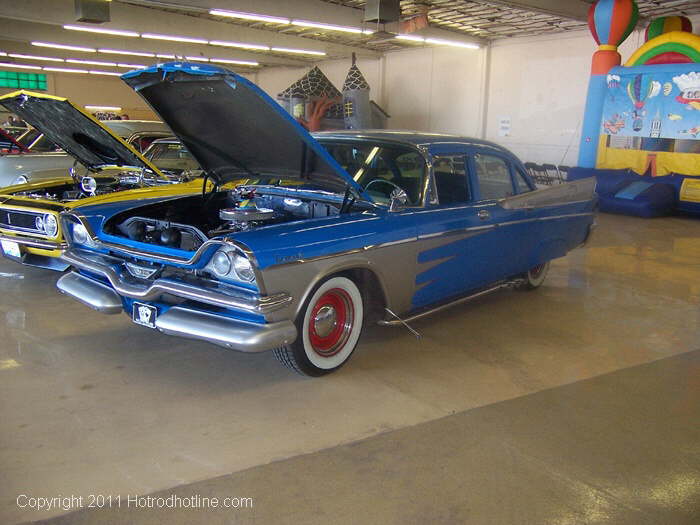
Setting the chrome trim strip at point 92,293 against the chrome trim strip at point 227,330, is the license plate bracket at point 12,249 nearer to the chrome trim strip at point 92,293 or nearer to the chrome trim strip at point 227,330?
the chrome trim strip at point 92,293

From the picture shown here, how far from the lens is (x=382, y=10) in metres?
11.7

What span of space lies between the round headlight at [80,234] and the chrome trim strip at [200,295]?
51 centimetres

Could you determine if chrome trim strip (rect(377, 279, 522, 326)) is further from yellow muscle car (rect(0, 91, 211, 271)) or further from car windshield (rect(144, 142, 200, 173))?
car windshield (rect(144, 142, 200, 173))

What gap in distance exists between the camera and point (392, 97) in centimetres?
2119

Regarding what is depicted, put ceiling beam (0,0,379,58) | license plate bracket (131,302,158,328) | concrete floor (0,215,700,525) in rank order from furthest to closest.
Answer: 1. ceiling beam (0,0,379,58)
2. license plate bracket (131,302,158,328)
3. concrete floor (0,215,700,525)

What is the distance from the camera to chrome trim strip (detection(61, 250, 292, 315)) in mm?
3166

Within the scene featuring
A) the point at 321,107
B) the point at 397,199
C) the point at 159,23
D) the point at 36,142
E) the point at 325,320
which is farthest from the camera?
the point at 321,107

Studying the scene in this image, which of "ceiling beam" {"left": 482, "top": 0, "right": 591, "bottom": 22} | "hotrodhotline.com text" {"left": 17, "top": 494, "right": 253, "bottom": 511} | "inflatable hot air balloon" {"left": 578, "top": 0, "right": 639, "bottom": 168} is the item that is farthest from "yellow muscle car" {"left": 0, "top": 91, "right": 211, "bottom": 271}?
"inflatable hot air balloon" {"left": 578, "top": 0, "right": 639, "bottom": 168}

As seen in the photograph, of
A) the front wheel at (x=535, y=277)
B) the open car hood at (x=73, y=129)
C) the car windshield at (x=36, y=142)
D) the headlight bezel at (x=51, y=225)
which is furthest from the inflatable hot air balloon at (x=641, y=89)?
the headlight bezel at (x=51, y=225)

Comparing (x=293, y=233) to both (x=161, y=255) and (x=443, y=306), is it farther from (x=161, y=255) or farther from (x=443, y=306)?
(x=443, y=306)

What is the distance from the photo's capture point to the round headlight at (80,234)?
407cm

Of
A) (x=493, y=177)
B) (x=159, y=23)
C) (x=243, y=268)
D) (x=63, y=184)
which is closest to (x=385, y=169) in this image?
(x=493, y=177)

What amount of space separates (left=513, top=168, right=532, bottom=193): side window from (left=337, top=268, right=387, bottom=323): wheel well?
1875 mm

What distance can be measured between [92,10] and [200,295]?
11818 mm
